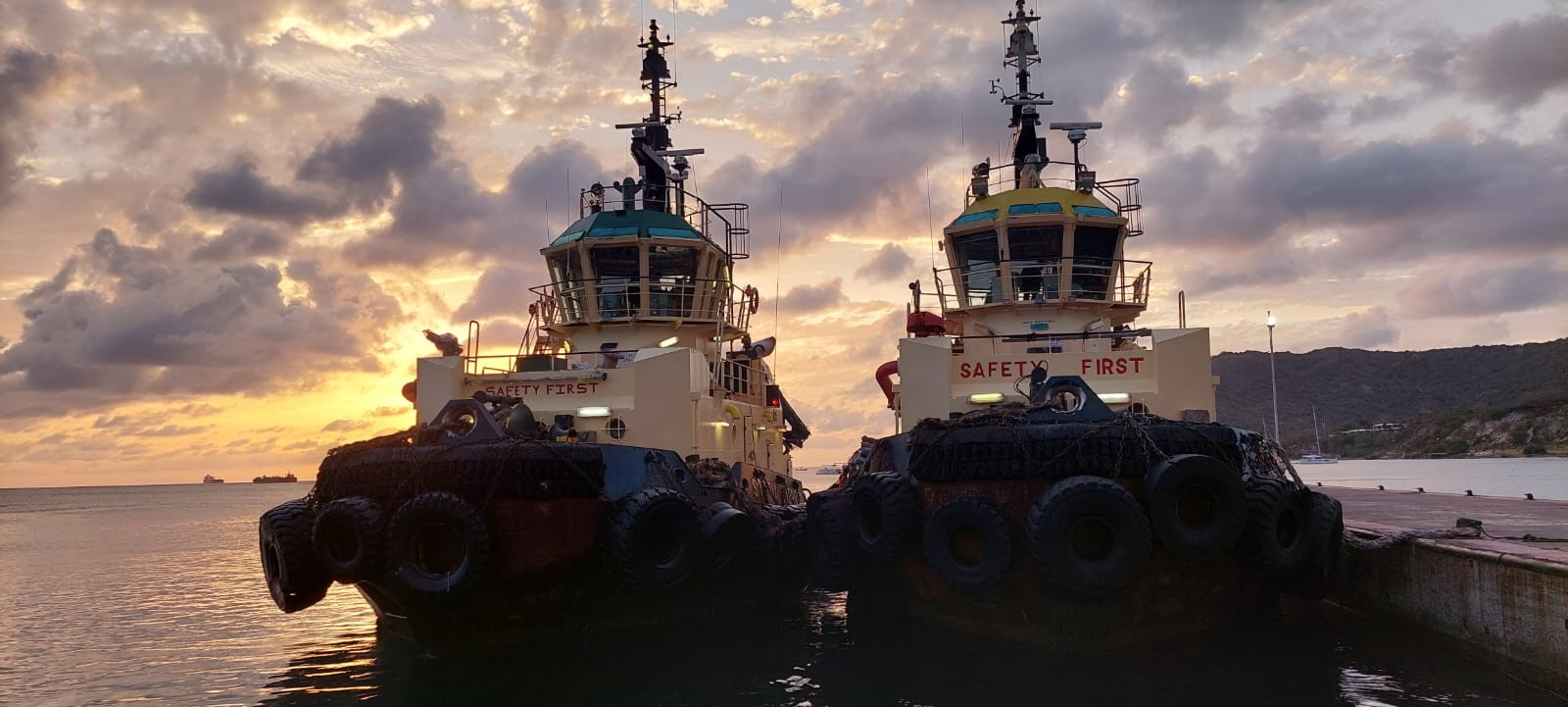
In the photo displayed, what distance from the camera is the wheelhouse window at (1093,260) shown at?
65.3 ft

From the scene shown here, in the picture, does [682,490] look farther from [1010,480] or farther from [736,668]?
[1010,480]

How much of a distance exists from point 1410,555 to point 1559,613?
4.09 meters

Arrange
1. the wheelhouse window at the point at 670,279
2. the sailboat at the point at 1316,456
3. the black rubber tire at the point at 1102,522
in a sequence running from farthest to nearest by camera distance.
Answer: the sailboat at the point at 1316,456
the wheelhouse window at the point at 670,279
the black rubber tire at the point at 1102,522

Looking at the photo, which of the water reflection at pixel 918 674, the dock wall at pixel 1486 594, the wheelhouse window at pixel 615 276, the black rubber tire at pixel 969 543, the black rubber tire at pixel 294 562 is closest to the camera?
the dock wall at pixel 1486 594

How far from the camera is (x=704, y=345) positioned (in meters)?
22.3

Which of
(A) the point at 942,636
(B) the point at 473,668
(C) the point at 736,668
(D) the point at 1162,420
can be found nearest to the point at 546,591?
(B) the point at 473,668

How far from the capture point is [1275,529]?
39.5ft

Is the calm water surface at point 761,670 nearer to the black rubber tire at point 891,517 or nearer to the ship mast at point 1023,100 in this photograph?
the black rubber tire at point 891,517

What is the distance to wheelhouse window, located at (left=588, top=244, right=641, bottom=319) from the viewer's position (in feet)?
69.9

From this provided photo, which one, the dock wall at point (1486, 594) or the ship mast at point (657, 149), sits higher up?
the ship mast at point (657, 149)

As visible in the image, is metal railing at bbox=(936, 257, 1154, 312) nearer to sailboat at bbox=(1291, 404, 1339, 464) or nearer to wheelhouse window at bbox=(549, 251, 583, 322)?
wheelhouse window at bbox=(549, 251, 583, 322)

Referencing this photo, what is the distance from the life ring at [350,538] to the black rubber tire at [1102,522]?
7.42 m

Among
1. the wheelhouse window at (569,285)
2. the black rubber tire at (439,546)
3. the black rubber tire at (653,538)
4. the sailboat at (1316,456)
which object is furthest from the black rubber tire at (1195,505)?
the sailboat at (1316,456)

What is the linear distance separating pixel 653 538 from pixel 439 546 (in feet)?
8.11
